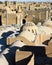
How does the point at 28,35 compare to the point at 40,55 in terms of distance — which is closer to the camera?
the point at 40,55

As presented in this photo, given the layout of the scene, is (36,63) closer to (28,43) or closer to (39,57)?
(39,57)

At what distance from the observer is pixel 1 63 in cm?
1158

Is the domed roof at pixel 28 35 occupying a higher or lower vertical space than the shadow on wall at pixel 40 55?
lower

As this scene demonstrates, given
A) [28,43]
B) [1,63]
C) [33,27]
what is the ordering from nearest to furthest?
1. [1,63]
2. [28,43]
3. [33,27]

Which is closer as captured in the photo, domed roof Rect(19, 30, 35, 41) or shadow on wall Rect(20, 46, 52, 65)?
shadow on wall Rect(20, 46, 52, 65)

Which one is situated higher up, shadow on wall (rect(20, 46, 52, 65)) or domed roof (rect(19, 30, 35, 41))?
shadow on wall (rect(20, 46, 52, 65))

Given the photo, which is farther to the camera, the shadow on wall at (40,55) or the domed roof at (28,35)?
the domed roof at (28,35)

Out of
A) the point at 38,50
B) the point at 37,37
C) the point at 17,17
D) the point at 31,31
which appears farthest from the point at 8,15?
the point at 38,50

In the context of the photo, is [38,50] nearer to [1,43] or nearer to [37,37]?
[37,37]

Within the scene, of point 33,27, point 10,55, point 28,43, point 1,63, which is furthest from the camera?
point 33,27

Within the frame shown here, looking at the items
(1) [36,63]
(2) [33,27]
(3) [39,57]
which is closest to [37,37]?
(2) [33,27]

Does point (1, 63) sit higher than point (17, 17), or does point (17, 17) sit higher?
point (1, 63)

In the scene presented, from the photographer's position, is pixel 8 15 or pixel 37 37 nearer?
pixel 37 37

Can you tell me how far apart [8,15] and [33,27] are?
891cm
